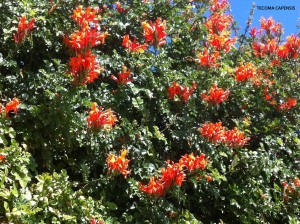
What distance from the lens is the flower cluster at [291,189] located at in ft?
16.0

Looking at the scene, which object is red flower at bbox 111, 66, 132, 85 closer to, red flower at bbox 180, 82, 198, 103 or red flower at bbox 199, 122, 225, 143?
red flower at bbox 180, 82, 198, 103

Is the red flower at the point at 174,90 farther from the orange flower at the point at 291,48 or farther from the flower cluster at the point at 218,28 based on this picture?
the orange flower at the point at 291,48

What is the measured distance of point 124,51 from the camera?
483 centimetres

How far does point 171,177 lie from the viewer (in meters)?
3.43

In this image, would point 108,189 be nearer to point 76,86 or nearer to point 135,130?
point 135,130

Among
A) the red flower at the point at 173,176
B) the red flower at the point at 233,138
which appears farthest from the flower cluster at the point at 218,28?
the red flower at the point at 173,176

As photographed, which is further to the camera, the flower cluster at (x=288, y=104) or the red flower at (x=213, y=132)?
the flower cluster at (x=288, y=104)

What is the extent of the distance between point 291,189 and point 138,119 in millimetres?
2030

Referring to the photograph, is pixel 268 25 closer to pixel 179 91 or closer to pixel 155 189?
pixel 179 91

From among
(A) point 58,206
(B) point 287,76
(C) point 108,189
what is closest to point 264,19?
(B) point 287,76

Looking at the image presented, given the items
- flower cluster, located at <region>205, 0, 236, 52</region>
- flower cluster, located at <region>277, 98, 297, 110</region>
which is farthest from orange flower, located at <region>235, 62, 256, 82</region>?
flower cluster, located at <region>277, 98, 297, 110</region>

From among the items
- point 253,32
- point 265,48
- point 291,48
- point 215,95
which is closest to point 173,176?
point 215,95

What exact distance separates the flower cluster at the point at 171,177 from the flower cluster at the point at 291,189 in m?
1.67

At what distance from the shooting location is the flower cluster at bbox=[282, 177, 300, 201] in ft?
16.0
